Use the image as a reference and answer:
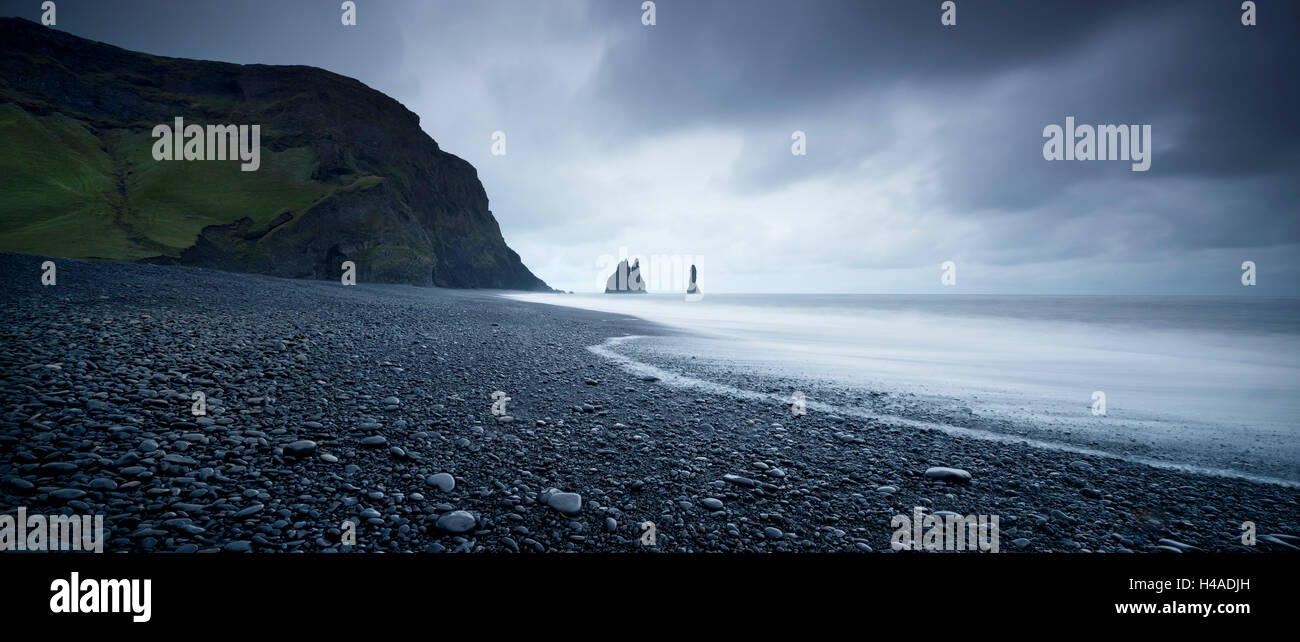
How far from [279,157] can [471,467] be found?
354 feet

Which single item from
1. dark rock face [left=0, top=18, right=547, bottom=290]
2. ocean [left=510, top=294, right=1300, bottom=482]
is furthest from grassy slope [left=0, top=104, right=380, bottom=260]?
ocean [left=510, top=294, right=1300, bottom=482]

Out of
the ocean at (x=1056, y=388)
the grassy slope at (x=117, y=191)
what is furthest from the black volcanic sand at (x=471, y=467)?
the grassy slope at (x=117, y=191)

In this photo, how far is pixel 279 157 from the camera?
8100cm

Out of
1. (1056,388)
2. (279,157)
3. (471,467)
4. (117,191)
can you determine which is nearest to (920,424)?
(471,467)

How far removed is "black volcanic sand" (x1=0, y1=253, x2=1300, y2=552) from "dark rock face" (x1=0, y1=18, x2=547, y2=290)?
57.6 m

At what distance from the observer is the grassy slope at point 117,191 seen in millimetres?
44906

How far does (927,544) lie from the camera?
3.74 m

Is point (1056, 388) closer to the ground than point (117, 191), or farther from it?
closer to the ground

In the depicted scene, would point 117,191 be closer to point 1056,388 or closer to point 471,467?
point 471,467

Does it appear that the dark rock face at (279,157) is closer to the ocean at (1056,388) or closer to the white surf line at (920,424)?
the white surf line at (920,424)

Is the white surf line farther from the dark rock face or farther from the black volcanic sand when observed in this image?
the dark rock face

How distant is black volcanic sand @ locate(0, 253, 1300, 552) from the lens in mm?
3422
